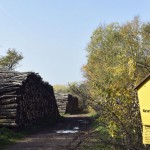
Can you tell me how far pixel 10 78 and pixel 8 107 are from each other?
213 centimetres

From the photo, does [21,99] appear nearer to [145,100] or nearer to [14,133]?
Answer: [14,133]

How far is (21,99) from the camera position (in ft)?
63.0

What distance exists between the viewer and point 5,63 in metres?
50.2

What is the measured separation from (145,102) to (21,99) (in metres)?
14.3

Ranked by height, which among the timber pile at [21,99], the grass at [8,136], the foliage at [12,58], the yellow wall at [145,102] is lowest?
the grass at [8,136]

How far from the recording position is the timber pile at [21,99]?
18.0 meters

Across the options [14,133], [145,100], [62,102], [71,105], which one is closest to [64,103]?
[62,102]

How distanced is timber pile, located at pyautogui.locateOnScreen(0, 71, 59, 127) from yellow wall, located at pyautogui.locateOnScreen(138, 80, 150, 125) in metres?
12.6

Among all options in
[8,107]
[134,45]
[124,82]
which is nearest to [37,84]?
[8,107]

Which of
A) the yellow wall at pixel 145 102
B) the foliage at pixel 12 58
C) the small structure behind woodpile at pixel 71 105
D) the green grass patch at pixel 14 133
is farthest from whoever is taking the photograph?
the foliage at pixel 12 58

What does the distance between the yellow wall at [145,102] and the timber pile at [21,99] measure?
1259 cm

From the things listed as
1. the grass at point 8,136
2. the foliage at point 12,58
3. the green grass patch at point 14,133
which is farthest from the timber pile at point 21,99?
the foliage at point 12,58

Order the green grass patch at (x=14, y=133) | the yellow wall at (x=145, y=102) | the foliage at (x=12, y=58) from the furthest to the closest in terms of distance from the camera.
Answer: the foliage at (x=12, y=58) < the green grass patch at (x=14, y=133) < the yellow wall at (x=145, y=102)

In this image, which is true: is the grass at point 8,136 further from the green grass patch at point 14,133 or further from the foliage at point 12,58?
the foliage at point 12,58
